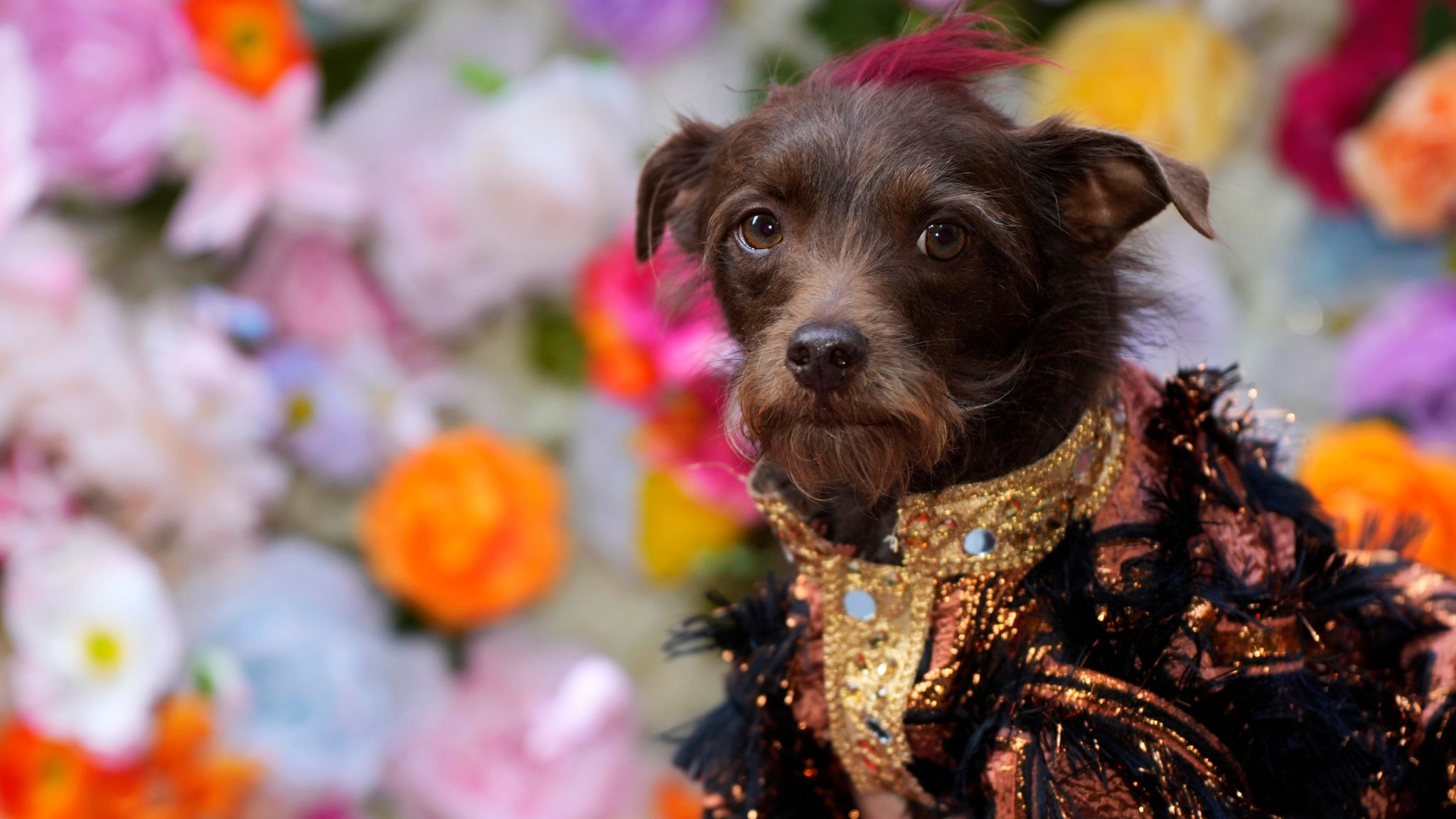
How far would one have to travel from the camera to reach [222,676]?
6.38ft

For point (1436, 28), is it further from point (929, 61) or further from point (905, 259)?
point (905, 259)

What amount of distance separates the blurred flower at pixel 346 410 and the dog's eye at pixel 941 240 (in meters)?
1.22

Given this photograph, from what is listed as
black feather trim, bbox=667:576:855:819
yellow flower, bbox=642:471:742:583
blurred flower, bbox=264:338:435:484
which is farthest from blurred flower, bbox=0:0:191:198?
black feather trim, bbox=667:576:855:819

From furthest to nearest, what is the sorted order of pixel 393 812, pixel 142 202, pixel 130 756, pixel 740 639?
pixel 393 812, pixel 142 202, pixel 130 756, pixel 740 639

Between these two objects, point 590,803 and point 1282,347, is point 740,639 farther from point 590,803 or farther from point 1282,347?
point 1282,347

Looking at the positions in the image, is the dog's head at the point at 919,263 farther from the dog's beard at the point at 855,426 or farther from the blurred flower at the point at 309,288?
the blurred flower at the point at 309,288

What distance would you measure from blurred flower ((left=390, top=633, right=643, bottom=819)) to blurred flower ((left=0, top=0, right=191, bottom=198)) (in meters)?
0.99

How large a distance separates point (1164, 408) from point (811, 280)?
0.36 m

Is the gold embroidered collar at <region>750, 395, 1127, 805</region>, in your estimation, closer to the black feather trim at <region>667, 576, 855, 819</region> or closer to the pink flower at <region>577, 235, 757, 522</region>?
the black feather trim at <region>667, 576, 855, 819</region>

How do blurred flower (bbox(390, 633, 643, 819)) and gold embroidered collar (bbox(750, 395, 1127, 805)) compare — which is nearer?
gold embroidered collar (bbox(750, 395, 1127, 805))

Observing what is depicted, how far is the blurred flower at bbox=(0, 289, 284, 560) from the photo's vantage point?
1.85m

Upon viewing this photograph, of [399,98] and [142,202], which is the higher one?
[399,98]

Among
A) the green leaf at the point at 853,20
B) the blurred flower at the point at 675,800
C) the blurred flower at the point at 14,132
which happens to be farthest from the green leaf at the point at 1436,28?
the blurred flower at the point at 14,132

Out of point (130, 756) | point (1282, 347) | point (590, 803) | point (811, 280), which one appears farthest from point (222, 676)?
point (1282, 347)
